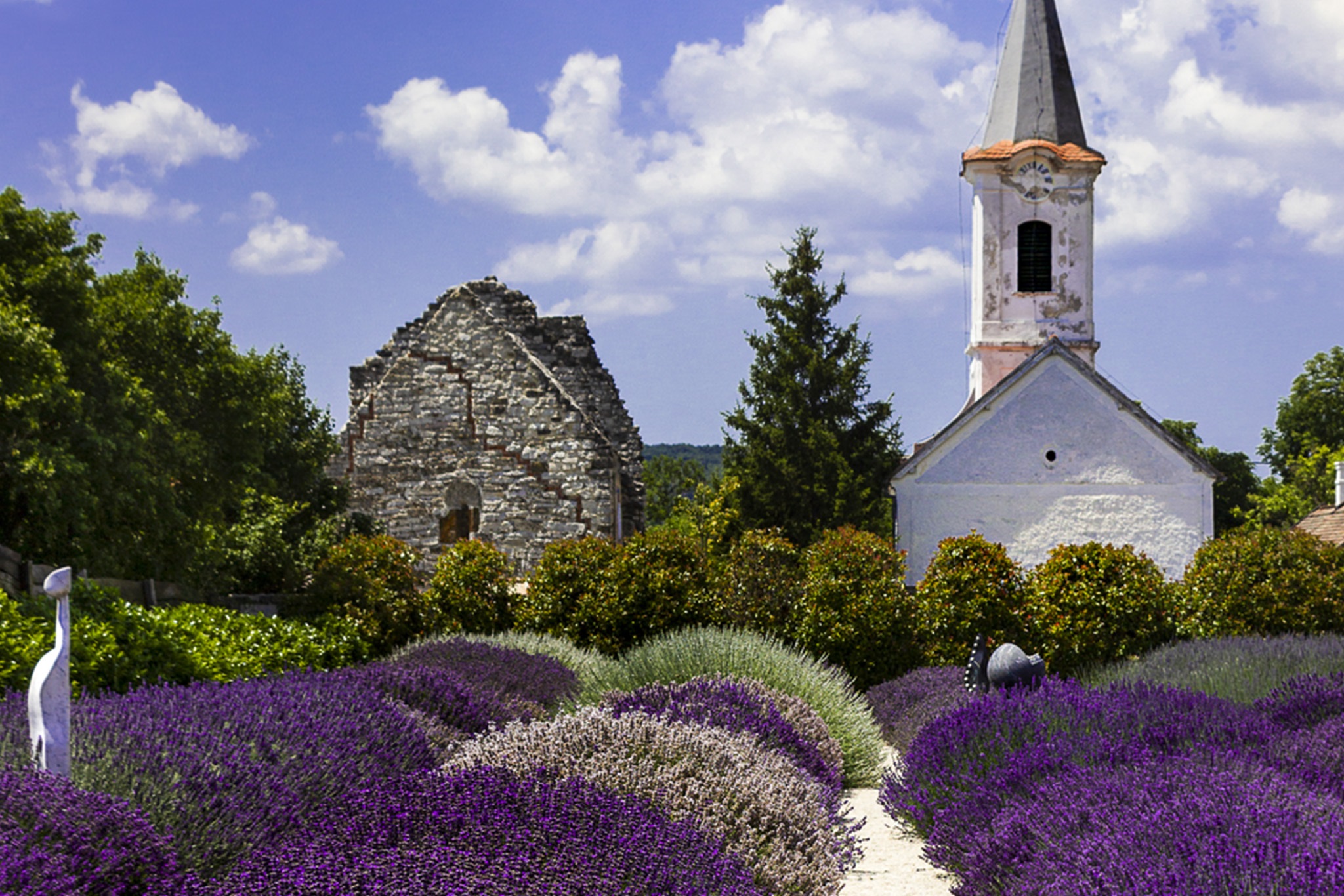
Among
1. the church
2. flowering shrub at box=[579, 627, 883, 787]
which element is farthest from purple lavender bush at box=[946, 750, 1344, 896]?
the church

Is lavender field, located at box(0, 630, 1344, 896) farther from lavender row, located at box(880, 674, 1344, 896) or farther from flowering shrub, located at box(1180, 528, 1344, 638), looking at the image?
flowering shrub, located at box(1180, 528, 1344, 638)

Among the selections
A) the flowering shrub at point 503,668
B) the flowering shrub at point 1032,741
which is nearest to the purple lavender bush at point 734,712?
the flowering shrub at point 1032,741

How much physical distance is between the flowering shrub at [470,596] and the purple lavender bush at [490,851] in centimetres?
912

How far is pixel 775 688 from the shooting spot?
27.7 feet

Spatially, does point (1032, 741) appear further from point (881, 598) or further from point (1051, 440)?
point (1051, 440)

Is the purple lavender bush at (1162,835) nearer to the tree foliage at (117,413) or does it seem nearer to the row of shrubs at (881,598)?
the row of shrubs at (881,598)

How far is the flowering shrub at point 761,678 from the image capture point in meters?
8.59

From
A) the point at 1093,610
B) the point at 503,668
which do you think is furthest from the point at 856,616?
the point at 503,668

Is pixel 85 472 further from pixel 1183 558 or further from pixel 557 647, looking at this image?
pixel 1183 558

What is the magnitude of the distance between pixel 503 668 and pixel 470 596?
14.2 feet

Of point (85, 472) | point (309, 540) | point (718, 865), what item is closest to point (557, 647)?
point (85, 472)

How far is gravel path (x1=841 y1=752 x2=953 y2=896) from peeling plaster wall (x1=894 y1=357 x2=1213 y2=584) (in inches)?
654

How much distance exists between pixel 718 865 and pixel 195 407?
1214 cm

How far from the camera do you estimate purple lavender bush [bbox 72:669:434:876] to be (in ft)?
14.0
